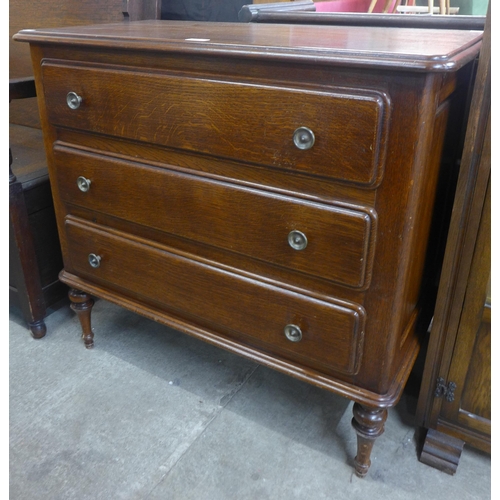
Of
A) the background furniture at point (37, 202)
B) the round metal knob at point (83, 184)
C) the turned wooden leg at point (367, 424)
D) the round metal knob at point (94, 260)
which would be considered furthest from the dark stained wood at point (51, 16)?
the turned wooden leg at point (367, 424)

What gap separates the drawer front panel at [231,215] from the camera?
35.1 inches

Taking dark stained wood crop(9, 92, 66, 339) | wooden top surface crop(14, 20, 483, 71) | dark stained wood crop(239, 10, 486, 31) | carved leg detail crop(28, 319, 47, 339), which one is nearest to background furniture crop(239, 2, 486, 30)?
dark stained wood crop(239, 10, 486, 31)

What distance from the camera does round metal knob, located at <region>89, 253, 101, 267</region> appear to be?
130cm

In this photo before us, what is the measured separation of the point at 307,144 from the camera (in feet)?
2.79

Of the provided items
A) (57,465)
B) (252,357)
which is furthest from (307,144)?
(57,465)

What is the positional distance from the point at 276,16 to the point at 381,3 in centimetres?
51

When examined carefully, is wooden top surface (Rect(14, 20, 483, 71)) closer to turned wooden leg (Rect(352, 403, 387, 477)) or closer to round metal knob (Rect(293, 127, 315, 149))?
round metal knob (Rect(293, 127, 315, 149))

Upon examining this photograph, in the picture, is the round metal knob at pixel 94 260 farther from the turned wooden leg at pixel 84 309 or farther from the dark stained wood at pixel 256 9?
the dark stained wood at pixel 256 9

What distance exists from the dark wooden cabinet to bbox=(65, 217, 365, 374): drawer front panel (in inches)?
9.3

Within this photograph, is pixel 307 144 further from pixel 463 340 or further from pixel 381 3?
pixel 381 3

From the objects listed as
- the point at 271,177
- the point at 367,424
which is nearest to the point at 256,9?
the point at 271,177

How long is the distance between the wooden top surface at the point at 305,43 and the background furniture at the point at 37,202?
1.28 ft

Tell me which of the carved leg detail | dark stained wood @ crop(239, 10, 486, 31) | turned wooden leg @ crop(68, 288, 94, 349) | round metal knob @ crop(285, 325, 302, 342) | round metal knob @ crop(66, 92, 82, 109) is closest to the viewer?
round metal knob @ crop(285, 325, 302, 342)

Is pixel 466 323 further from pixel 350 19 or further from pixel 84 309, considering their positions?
pixel 84 309
